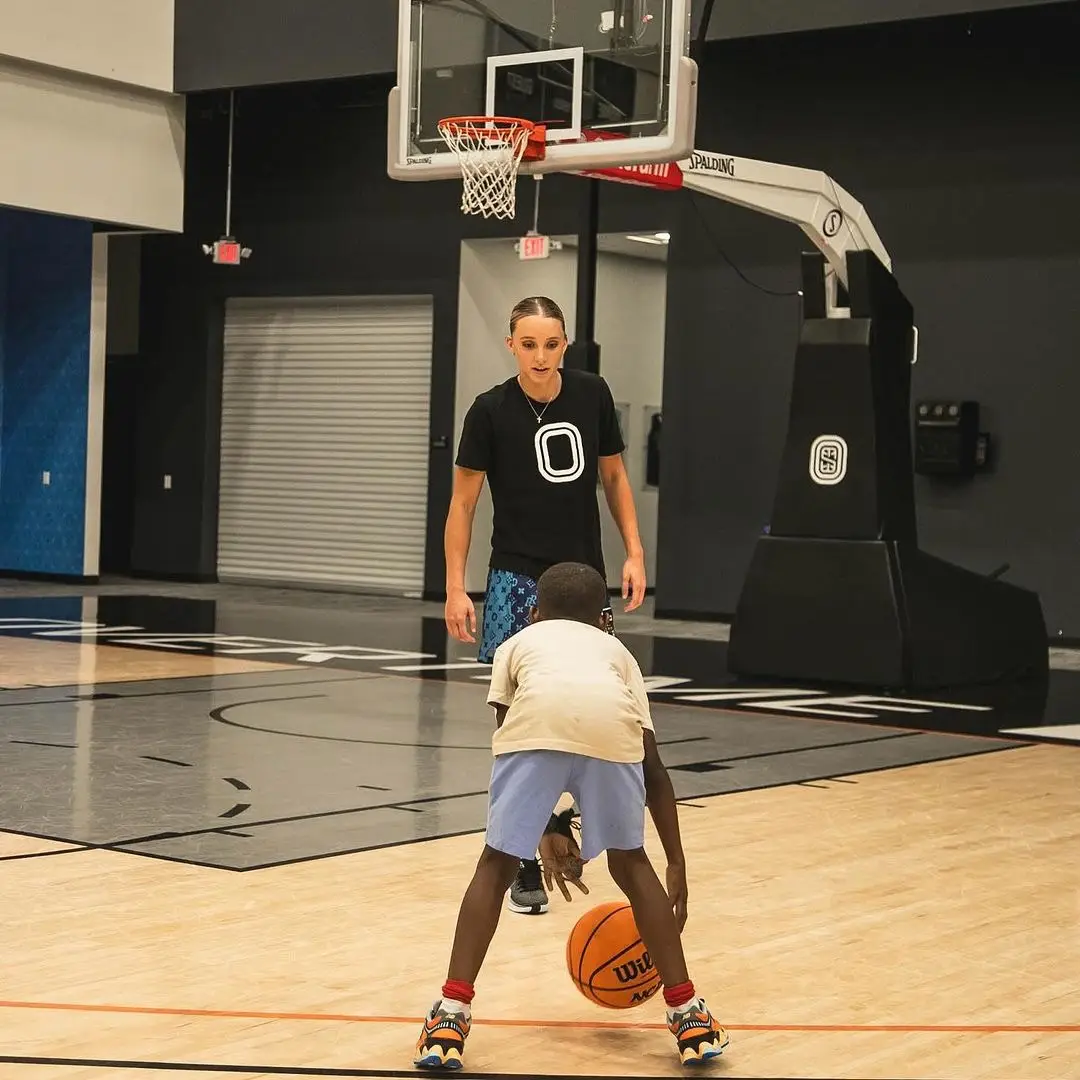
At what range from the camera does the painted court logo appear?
Answer: 11773mm

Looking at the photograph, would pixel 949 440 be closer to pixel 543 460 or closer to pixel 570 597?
pixel 543 460

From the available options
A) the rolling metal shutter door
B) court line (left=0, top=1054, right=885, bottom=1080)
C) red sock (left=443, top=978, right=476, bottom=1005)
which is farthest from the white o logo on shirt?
the rolling metal shutter door

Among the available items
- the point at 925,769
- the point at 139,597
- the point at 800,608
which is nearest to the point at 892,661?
the point at 800,608

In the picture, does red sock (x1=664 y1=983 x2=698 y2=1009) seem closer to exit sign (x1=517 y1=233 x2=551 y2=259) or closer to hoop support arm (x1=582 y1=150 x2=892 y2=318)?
hoop support arm (x1=582 y1=150 x2=892 y2=318)

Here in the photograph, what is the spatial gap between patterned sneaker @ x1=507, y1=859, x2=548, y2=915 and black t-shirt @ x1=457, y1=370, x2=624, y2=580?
2.92ft

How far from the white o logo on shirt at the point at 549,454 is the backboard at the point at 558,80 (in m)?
5.23

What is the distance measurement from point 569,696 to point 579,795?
0.23 meters

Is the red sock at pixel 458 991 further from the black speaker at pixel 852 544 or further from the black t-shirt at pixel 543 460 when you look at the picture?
the black speaker at pixel 852 544

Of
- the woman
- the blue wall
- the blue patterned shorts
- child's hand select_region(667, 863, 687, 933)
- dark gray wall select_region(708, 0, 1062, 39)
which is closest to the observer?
child's hand select_region(667, 863, 687, 933)

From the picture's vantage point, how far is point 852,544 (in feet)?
38.2

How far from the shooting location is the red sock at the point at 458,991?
3752 millimetres

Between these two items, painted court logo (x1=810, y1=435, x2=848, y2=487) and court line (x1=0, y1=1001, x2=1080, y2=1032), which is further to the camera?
painted court logo (x1=810, y1=435, x2=848, y2=487)

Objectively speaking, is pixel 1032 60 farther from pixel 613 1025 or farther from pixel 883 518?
pixel 613 1025

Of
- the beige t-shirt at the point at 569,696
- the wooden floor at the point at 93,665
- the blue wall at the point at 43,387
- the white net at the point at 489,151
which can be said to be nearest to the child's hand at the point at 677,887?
the beige t-shirt at the point at 569,696
